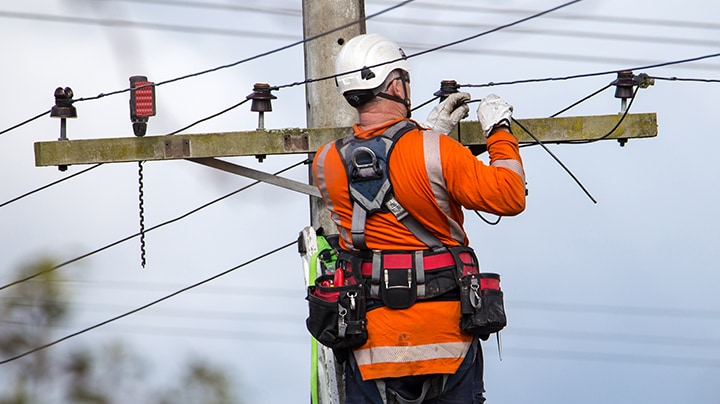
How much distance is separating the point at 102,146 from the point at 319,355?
1.82m

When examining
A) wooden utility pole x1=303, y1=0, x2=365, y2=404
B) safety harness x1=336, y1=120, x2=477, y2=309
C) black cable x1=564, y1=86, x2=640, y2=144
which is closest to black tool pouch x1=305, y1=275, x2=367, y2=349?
safety harness x1=336, y1=120, x2=477, y2=309

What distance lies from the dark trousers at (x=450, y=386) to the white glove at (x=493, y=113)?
3.49 feet

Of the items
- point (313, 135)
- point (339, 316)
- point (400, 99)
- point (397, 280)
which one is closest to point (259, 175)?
point (313, 135)

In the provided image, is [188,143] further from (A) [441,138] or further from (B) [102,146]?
(A) [441,138]

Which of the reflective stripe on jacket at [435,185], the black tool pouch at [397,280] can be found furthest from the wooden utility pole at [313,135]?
the black tool pouch at [397,280]

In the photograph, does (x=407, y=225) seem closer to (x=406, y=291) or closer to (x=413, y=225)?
(x=413, y=225)

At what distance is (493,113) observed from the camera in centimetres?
744

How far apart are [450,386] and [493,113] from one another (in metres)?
1.30

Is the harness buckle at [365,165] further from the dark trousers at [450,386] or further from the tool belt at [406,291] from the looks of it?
the dark trousers at [450,386]

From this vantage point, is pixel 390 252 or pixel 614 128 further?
pixel 614 128

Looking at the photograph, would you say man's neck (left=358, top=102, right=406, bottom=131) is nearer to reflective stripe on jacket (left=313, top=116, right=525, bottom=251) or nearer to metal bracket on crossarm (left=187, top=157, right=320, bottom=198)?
reflective stripe on jacket (left=313, top=116, right=525, bottom=251)

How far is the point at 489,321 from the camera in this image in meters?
7.39

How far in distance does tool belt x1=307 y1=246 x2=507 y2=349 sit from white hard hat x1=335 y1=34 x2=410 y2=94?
83cm

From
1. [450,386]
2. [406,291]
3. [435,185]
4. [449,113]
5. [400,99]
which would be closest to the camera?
[435,185]
